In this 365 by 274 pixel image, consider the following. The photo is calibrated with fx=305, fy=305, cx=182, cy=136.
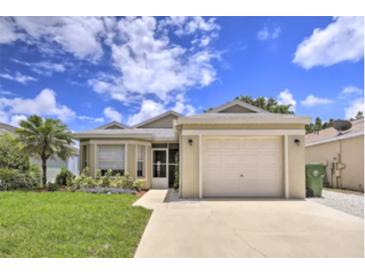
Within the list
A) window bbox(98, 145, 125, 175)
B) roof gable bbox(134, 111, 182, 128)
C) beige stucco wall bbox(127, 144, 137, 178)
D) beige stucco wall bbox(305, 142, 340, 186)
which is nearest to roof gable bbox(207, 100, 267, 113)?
roof gable bbox(134, 111, 182, 128)

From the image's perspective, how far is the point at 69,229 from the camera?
6641 mm

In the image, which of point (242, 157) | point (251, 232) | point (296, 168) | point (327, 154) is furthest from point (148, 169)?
point (327, 154)

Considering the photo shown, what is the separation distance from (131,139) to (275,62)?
8189 mm

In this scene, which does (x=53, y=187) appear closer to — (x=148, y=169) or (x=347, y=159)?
(x=148, y=169)

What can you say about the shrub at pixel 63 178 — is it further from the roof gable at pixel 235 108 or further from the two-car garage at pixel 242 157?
the roof gable at pixel 235 108

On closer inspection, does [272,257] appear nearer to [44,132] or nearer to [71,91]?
[44,132]

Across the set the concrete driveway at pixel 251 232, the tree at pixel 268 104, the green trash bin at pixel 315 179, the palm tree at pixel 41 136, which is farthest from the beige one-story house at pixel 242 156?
the tree at pixel 268 104

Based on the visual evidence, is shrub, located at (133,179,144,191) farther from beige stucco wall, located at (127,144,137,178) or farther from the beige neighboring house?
the beige neighboring house

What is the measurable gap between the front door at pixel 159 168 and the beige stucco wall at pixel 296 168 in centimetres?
710

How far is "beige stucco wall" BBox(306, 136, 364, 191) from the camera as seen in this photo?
15.2m

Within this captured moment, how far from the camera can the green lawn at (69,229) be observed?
529cm

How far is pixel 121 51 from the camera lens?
13.0 meters

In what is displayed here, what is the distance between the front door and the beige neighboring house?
9594 millimetres
